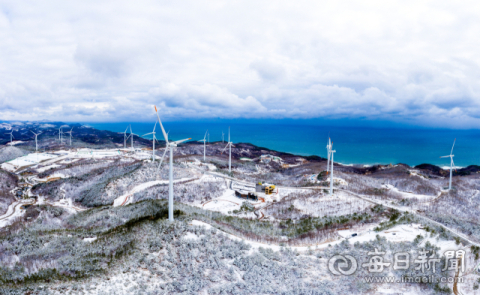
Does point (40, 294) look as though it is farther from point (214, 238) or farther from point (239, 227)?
point (239, 227)

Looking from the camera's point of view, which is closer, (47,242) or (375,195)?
(47,242)

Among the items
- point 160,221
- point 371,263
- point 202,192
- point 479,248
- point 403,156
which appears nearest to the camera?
point 371,263

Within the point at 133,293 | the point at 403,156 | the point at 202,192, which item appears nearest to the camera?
the point at 133,293

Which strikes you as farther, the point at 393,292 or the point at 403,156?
the point at 403,156

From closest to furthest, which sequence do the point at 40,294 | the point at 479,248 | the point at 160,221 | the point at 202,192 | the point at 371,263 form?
the point at 40,294 < the point at 371,263 < the point at 479,248 < the point at 160,221 < the point at 202,192

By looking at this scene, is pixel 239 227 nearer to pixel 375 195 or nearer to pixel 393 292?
pixel 393 292

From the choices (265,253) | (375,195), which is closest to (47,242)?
(265,253)

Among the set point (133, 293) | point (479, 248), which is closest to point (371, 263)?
point (479, 248)

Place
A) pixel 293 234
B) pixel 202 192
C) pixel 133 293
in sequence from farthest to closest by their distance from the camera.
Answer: pixel 202 192, pixel 293 234, pixel 133 293

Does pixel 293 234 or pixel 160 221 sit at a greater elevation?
pixel 160 221

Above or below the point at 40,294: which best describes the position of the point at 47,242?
below
